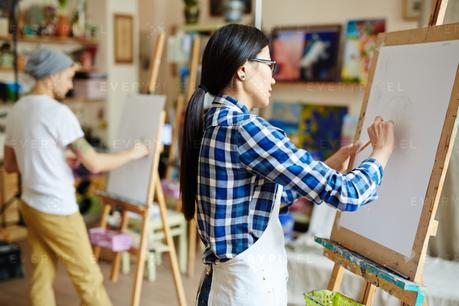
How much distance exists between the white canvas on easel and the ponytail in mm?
1093

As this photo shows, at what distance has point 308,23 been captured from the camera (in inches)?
156

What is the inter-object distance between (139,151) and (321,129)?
1857 mm

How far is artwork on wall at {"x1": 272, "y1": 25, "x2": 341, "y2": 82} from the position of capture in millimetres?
3797

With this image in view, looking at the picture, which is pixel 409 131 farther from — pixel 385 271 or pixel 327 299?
pixel 327 299

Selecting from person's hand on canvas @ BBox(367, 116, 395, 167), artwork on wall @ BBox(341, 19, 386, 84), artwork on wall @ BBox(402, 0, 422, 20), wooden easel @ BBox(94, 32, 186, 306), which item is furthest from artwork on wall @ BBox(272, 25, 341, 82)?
person's hand on canvas @ BBox(367, 116, 395, 167)

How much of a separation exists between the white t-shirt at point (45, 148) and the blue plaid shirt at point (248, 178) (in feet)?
3.36

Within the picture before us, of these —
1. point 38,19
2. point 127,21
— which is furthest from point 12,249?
point 127,21

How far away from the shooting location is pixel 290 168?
3.93 feet

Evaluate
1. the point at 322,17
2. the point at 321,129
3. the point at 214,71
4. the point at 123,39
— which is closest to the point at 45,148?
the point at 214,71

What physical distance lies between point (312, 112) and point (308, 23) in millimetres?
690

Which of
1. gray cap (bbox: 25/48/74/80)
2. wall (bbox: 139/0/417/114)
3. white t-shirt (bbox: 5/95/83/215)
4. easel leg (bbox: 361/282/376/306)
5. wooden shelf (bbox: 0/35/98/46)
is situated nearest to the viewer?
easel leg (bbox: 361/282/376/306)

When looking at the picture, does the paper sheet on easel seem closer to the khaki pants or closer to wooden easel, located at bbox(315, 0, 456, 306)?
wooden easel, located at bbox(315, 0, 456, 306)

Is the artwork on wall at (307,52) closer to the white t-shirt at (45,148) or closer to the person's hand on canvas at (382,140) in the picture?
the white t-shirt at (45,148)

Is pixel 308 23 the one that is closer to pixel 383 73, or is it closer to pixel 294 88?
pixel 294 88
